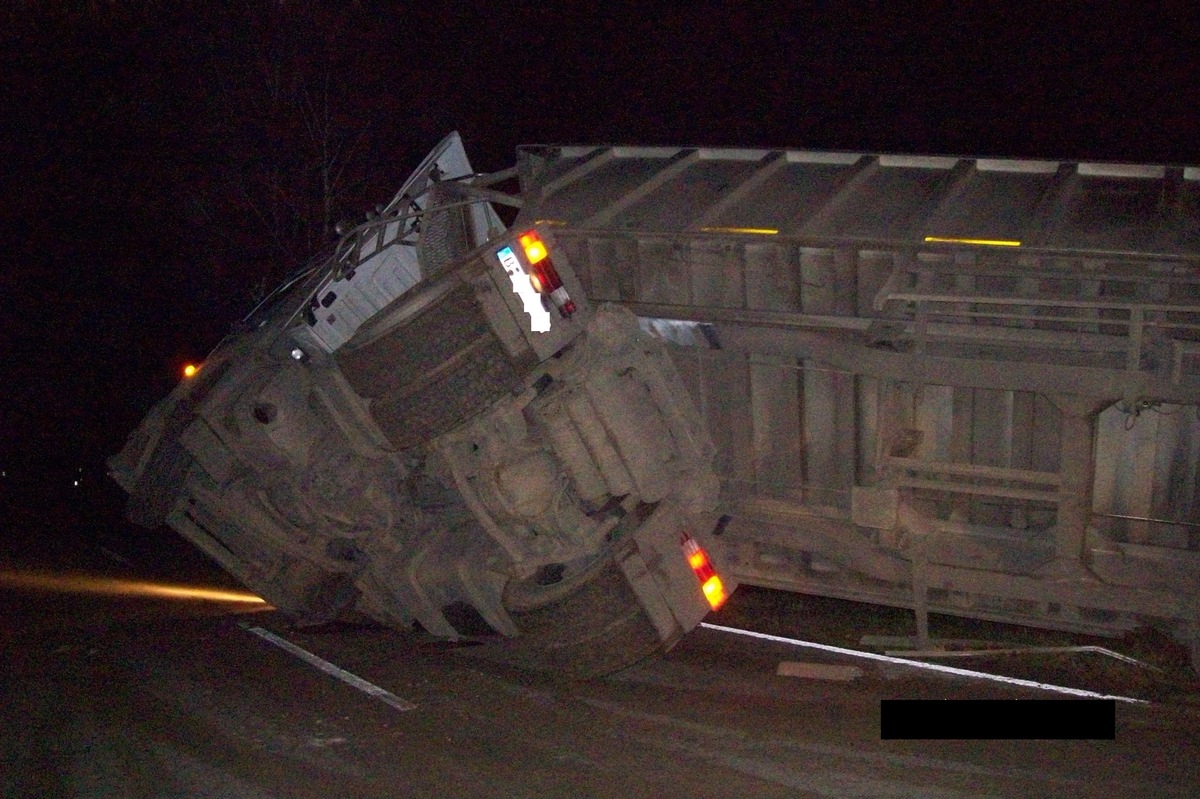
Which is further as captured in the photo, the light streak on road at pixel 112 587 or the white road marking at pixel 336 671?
the light streak on road at pixel 112 587

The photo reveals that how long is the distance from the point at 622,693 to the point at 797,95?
2210cm

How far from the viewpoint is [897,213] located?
23.1ft

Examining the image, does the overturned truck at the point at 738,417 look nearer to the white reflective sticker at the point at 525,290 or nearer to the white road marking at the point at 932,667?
the white reflective sticker at the point at 525,290

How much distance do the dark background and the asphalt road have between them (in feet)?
32.7

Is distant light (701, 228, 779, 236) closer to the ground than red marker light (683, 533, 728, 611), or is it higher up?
higher up

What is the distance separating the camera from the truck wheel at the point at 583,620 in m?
6.84

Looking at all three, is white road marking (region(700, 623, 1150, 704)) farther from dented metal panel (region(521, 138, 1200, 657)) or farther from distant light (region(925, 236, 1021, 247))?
distant light (region(925, 236, 1021, 247))

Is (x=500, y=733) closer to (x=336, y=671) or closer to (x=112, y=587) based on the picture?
(x=336, y=671)

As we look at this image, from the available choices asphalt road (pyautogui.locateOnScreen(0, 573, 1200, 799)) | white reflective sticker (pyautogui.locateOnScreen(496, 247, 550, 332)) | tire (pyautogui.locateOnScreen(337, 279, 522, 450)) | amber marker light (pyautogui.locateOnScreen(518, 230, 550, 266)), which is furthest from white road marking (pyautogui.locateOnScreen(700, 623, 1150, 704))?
amber marker light (pyautogui.locateOnScreen(518, 230, 550, 266))

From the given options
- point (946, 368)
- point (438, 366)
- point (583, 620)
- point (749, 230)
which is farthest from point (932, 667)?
point (438, 366)

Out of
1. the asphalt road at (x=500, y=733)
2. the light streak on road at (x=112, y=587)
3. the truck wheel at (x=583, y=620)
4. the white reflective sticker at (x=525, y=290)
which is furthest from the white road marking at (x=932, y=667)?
the light streak on road at (x=112, y=587)

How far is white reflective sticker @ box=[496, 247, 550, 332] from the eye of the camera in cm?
666

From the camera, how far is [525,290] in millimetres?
6676

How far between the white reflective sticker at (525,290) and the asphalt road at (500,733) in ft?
6.97
